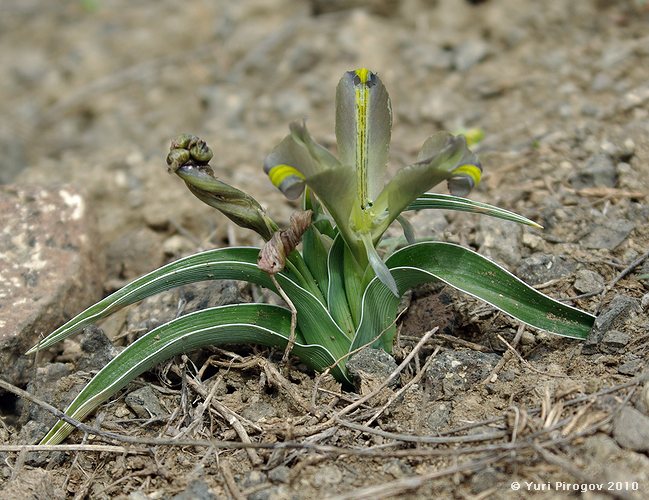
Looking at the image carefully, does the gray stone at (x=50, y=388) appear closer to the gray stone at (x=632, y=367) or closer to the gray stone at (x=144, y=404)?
the gray stone at (x=144, y=404)

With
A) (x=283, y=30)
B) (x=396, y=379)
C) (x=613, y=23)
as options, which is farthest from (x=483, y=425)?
(x=283, y=30)

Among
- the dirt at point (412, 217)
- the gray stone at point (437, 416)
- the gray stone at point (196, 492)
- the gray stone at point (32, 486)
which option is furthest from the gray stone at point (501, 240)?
the gray stone at point (32, 486)

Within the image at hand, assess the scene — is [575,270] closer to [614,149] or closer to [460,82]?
[614,149]

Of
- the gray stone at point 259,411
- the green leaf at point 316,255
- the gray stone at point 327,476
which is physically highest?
the green leaf at point 316,255

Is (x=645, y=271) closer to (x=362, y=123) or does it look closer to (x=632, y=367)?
(x=632, y=367)

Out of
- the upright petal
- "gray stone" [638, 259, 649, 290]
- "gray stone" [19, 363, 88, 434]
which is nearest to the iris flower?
the upright petal

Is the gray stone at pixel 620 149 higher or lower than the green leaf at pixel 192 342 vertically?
lower

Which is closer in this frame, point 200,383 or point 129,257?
point 200,383
